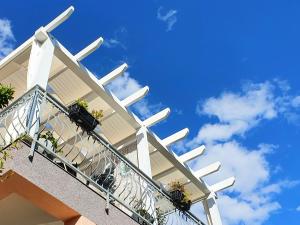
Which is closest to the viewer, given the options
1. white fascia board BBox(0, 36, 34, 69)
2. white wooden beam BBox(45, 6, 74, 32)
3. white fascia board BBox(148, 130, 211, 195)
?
white wooden beam BBox(45, 6, 74, 32)

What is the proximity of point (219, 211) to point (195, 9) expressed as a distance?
5024 mm

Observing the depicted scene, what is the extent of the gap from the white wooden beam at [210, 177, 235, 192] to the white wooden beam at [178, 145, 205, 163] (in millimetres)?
1211

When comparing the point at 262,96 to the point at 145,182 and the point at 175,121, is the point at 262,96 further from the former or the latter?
the point at 145,182

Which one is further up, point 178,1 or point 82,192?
point 178,1

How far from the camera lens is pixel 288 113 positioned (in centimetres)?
1215

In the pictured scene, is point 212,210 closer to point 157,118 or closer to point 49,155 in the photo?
point 157,118

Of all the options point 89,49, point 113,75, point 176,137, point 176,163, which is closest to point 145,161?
point 176,137

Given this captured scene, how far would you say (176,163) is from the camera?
9562 millimetres

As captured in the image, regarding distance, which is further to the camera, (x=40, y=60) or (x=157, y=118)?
(x=157, y=118)

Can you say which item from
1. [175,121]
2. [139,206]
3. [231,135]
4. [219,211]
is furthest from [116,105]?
[231,135]

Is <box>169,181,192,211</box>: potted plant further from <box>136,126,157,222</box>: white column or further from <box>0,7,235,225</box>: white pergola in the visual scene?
<box>0,7,235,225</box>: white pergola

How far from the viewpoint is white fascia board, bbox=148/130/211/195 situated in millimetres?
8898

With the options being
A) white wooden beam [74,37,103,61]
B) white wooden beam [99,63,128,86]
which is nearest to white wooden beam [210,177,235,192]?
white wooden beam [99,63,128,86]

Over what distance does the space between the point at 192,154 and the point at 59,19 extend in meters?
4.58
